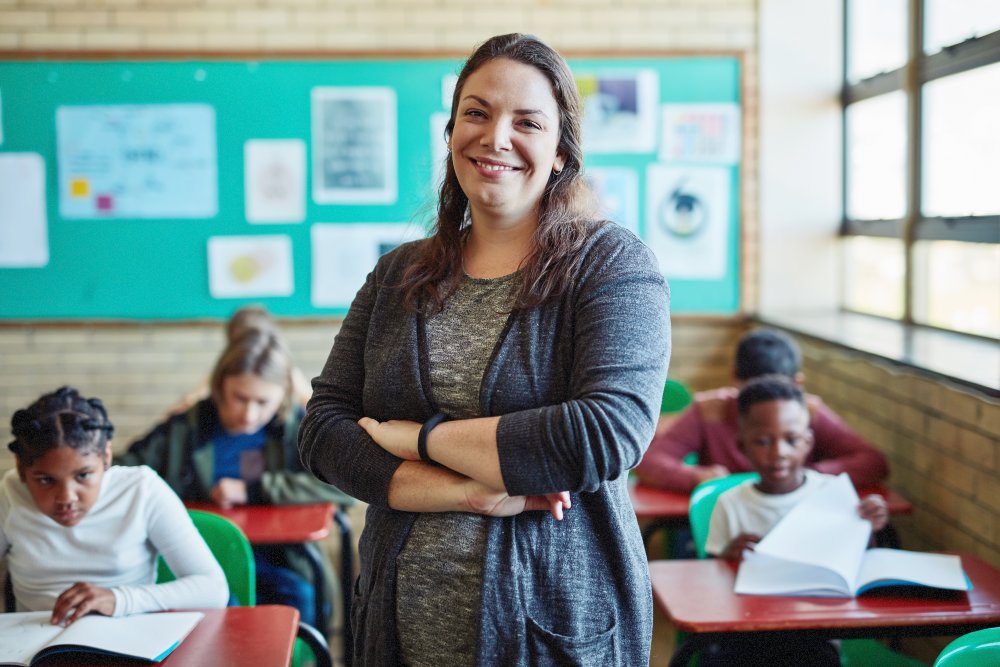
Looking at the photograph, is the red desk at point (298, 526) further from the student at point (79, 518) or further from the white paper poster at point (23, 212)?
the white paper poster at point (23, 212)

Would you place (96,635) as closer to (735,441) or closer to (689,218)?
(735,441)

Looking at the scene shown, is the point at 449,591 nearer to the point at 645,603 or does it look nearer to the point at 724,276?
the point at 645,603

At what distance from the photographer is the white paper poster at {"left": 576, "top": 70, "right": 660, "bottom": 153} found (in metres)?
4.62

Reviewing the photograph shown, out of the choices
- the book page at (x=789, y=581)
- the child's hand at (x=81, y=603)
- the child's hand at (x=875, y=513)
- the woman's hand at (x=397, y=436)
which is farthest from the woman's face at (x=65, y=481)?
the child's hand at (x=875, y=513)

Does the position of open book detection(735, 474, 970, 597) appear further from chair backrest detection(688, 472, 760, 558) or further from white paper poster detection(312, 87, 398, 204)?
white paper poster detection(312, 87, 398, 204)

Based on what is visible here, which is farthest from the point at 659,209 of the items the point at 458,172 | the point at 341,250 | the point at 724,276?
the point at 458,172

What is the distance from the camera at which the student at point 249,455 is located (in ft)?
10.1

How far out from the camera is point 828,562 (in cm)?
215

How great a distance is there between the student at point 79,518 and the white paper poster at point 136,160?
253 centimetres

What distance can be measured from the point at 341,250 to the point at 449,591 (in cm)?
341

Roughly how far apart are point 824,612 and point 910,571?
0.27 m

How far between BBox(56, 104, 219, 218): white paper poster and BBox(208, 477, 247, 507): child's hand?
1.94 metres

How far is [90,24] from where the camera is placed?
4.53 m

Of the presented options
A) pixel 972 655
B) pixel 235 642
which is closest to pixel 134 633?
pixel 235 642
